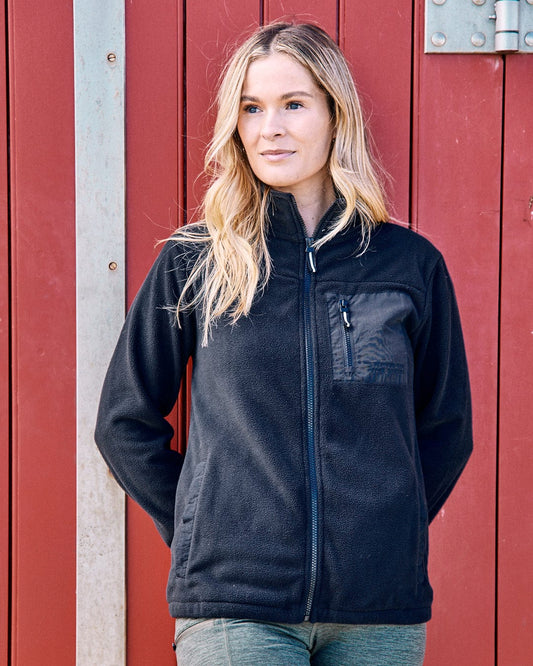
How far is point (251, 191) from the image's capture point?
6.05ft

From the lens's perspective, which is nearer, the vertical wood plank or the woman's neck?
the woman's neck

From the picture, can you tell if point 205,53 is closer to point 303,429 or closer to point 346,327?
point 346,327

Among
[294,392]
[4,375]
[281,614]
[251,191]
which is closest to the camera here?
[281,614]

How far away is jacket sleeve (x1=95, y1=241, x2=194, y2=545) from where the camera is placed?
5.70 feet

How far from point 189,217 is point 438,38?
31.4 inches

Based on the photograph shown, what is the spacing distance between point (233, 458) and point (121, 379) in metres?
0.33

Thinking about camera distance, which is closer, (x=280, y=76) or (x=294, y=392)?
(x=294, y=392)

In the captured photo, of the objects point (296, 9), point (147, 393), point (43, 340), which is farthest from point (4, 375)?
point (296, 9)

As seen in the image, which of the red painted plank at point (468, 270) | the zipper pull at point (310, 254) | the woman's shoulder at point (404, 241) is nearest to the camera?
the zipper pull at point (310, 254)

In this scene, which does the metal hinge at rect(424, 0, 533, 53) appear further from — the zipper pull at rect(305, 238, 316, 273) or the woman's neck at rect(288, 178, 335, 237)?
the zipper pull at rect(305, 238, 316, 273)

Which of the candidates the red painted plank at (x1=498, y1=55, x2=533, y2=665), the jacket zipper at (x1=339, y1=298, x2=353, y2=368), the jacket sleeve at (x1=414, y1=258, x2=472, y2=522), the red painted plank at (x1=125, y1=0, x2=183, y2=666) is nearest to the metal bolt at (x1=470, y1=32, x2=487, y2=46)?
the red painted plank at (x1=498, y1=55, x2=533, y2=665)

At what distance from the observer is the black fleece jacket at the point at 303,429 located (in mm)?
1549

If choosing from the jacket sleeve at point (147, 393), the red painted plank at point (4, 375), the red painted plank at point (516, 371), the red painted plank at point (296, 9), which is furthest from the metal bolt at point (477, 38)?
the red painted plank at point (4, 375)

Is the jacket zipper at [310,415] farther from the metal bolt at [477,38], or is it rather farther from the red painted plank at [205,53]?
the metal bolt at [477,38]
